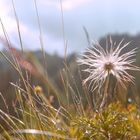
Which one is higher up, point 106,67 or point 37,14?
point 37,14

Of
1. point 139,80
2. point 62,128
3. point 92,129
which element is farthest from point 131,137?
point 139,80

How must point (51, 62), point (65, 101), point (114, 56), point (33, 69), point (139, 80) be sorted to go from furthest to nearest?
point (51, 62) < point (139, 80) < point (65, 101) < point (114, 56) < point (33, 69)

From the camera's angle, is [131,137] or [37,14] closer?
[131,137]

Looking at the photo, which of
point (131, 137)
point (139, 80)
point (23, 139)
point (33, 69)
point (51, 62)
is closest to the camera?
point (33, 69)

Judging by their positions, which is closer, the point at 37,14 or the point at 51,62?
the point at 37,14

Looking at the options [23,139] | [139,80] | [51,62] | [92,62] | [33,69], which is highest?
[33,69]

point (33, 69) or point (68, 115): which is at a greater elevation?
point (33, 69)

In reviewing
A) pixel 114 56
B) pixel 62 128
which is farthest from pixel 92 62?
pixel 62 128

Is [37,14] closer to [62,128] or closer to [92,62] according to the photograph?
[92,62]

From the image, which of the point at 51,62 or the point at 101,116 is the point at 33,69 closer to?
the point at 101,116
